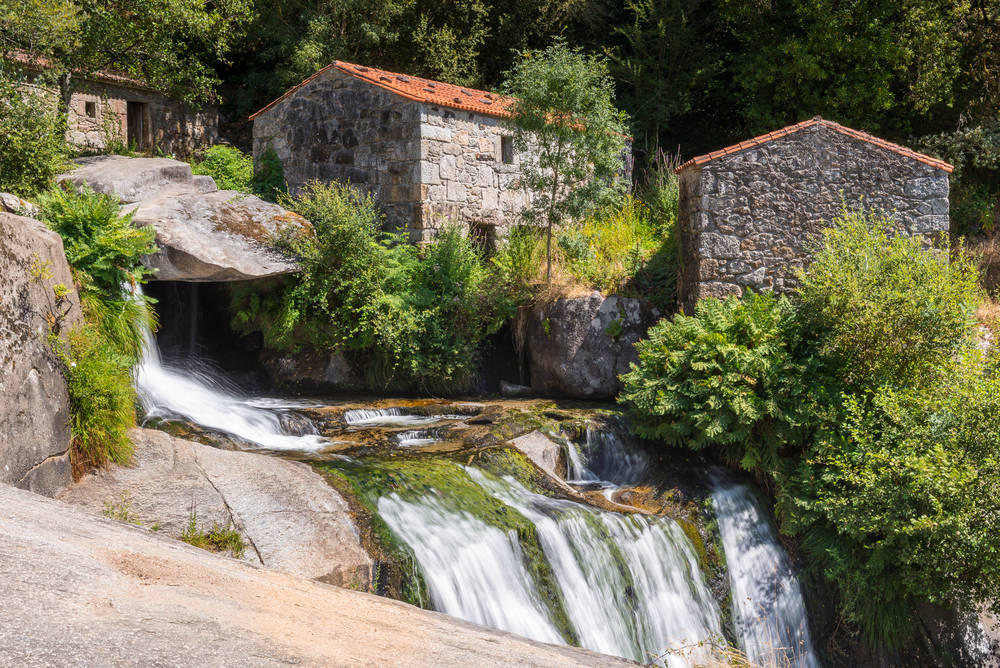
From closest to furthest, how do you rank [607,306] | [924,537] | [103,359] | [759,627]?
[103,359] → [924,537] → [759,627] → [607,306]

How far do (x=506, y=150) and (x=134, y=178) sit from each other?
6.25 metres

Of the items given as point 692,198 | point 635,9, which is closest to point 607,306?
point 692,198

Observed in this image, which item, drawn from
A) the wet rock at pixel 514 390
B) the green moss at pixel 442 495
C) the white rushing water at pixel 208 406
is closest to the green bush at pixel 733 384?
the green moss at pixel 442 495

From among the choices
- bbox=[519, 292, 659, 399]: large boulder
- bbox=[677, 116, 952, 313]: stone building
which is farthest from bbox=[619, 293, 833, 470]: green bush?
bbox=[519, 292, 659, 399]: large boulder

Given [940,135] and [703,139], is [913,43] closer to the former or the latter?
[940,135]

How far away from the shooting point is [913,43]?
57.4ft

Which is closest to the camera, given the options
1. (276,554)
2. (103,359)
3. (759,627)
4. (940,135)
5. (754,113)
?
(276,554)

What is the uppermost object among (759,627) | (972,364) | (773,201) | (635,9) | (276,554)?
(635,9)

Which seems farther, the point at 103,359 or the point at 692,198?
the point at 692,198

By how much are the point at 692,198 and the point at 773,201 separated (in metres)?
1.05

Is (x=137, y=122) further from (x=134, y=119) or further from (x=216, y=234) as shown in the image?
(x=216, y=234)

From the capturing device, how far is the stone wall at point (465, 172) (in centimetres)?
1384

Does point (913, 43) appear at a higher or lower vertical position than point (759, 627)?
higher

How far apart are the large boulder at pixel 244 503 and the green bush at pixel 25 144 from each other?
21.2 ft
